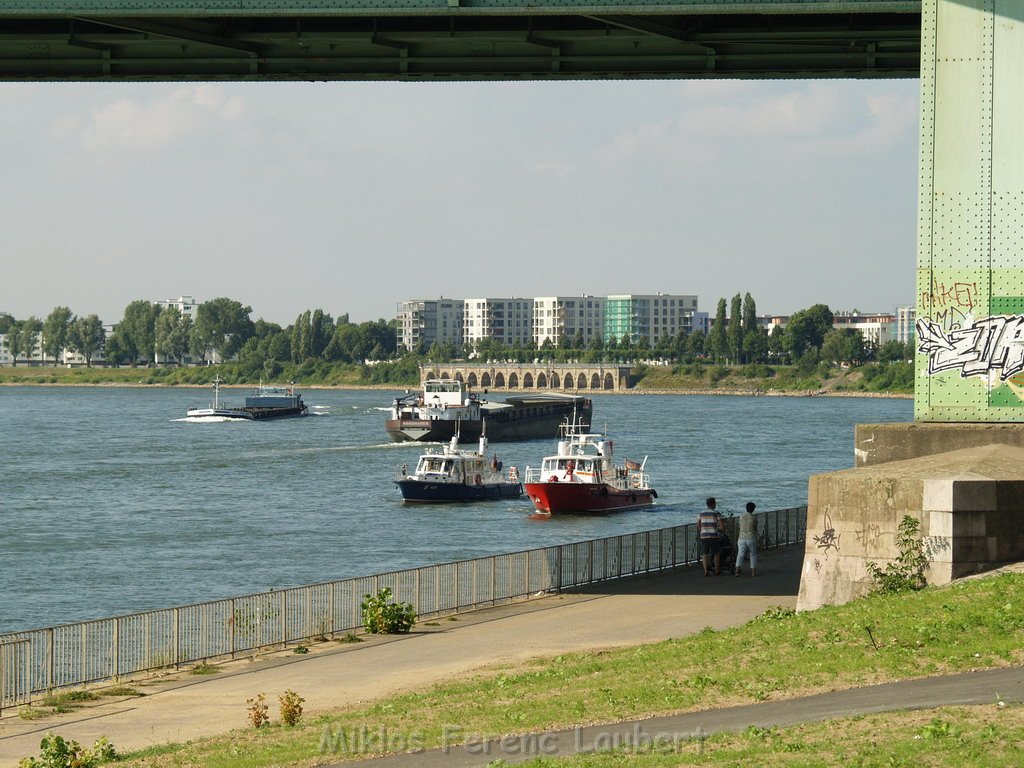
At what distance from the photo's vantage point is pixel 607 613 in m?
25.8

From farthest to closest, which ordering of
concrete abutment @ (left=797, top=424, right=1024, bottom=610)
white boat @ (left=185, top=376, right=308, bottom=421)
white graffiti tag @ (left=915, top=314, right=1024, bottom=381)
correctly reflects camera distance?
1. white boat @ (left=185, top=376, right=308, bottom=421)
2. white graffiti tag @ (left=915, top=314, right=1024, bottom=381)
3. concrete abutment @ (left=797, top=424, right=1024, bottom=610)

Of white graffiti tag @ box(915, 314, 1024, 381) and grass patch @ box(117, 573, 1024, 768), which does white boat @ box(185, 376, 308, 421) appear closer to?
white graffiti tag @ box(915, 314, 1024, 381)

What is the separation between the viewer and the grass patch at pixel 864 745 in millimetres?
10773

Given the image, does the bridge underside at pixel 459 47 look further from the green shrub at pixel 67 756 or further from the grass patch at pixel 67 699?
the green shrub at pixel 67 756

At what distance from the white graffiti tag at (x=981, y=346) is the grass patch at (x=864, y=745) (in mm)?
10329

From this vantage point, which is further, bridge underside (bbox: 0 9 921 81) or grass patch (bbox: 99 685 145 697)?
bridge underside (bbox: 0 9 921 81)

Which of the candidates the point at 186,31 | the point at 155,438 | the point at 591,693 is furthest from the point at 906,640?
the point at 155,438

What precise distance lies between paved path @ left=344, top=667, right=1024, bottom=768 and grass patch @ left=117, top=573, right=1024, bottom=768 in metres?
0.38

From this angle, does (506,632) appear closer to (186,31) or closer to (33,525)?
(186,31)

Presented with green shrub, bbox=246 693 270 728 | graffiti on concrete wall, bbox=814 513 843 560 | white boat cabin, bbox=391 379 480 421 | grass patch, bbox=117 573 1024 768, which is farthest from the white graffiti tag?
white boat cabin, bbox=391 379 480 421

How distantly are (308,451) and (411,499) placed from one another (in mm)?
42847

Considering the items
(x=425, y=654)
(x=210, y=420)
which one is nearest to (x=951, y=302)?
(x=425, y=654)

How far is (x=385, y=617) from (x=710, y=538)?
8019 mm

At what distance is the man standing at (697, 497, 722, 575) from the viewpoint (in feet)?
97.7
